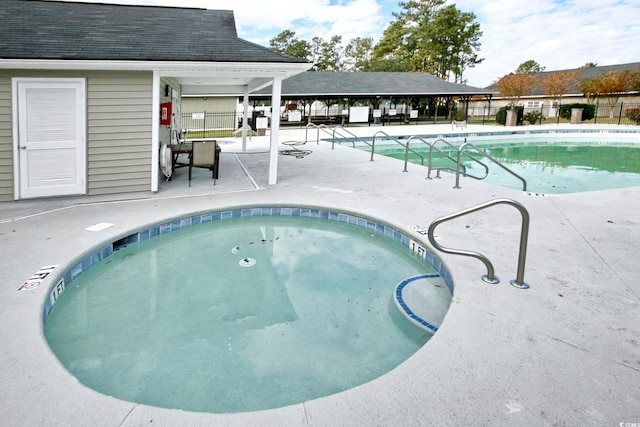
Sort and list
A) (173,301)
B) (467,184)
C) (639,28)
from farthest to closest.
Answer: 1. (639,28)
2. (467,184)
3. (173,301)

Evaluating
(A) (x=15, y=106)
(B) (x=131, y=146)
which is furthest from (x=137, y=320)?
(A) (x=15, y=106)

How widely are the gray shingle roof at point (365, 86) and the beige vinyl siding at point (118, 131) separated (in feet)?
53.8

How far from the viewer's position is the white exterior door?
6.00 meters

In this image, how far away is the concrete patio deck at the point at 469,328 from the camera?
6.58 feet

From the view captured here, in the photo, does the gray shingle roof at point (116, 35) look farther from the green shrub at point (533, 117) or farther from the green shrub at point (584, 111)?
the green shrub at point (584, 111)

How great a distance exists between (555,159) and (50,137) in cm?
1347

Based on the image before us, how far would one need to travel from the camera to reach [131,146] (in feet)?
21.9

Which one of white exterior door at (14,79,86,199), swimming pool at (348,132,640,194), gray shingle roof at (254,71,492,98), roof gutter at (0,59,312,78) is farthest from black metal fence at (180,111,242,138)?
white exterior door at (14,79,86,199)

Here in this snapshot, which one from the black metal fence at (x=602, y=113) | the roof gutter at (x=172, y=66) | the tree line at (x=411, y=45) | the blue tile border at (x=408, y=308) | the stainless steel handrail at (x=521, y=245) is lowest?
the blue tile border at (x=408, y=308)

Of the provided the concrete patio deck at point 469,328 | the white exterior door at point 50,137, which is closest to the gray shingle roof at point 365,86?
the white exterior door at point 50,137

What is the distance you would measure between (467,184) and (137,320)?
6261 millimetres

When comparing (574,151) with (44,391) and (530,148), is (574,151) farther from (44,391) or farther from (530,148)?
(44,391)

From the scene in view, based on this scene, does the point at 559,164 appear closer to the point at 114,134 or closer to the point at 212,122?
the point at 114,134

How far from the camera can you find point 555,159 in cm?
1303
